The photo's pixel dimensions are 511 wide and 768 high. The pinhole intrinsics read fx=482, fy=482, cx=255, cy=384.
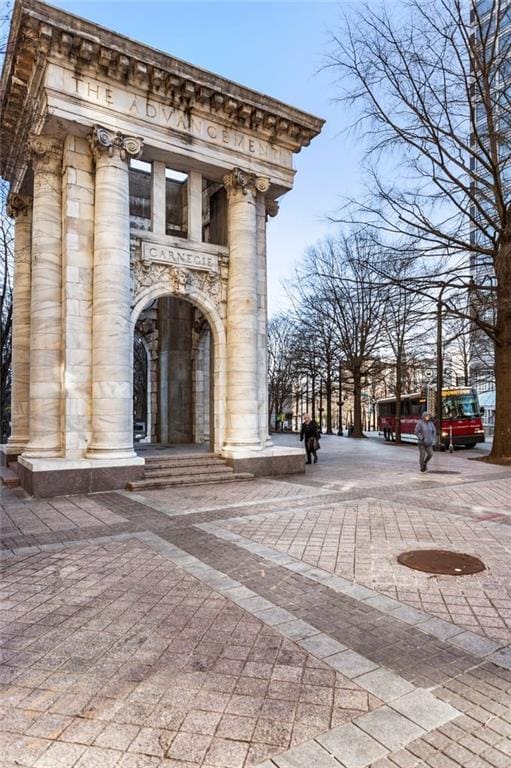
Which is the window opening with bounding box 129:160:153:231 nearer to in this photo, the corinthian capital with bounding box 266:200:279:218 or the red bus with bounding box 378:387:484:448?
the corinthian capital with bounding box 266:200:279:218

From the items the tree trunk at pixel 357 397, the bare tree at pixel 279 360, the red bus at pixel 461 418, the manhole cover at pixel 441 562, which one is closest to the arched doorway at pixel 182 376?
the manhole cover at pixel 441 562

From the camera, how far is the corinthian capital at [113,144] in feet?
38.5

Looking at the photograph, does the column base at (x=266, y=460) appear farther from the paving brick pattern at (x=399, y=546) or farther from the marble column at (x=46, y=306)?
the marble column at (x=46, y=306)

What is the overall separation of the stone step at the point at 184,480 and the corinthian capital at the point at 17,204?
34.0 ft

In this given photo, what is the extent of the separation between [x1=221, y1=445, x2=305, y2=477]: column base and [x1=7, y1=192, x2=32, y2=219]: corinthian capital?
10.4m

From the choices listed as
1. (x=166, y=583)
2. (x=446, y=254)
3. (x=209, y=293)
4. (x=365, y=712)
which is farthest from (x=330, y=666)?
(x=446, y=254)

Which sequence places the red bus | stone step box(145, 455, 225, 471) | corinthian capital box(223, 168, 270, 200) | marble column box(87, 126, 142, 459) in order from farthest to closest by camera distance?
the red bus → corinthian capital box(223, 168, 270, 200) → stone step box(145, 455, 225, 471) → marble column box(87, 126, 142, 459)

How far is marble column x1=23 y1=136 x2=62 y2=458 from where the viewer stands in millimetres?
12016

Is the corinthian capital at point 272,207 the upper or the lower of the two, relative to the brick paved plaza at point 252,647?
upper

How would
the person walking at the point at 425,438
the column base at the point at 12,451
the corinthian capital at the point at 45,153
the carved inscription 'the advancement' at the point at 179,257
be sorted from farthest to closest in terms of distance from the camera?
the column base at the point at 12,451
the person walking at the point at 425,438
the carved inscription 'the advancement' at the point at 179,257
the corinthian capital at the point at 45,153

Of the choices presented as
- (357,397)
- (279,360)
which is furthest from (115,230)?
(279,360)

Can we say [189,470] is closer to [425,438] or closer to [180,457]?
[180,457]

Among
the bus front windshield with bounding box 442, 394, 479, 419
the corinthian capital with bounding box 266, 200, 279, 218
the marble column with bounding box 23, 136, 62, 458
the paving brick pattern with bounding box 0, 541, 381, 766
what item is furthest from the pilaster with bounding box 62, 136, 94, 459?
the bus front windshield with bounding box 442, 394, 479, 419

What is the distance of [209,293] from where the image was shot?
14.4 meters
